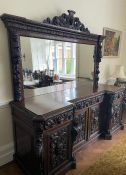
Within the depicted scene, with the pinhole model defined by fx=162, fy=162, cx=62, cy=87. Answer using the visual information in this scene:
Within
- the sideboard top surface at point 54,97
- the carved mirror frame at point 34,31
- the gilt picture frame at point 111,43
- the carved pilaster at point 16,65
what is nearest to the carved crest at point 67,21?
the carved mirror frame at point 34,31

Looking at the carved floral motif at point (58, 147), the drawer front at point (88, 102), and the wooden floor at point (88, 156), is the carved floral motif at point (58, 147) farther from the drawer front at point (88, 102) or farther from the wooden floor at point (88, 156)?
the drawer front at point (88, 102)

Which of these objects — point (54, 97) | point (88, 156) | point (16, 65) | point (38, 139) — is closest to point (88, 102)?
point (54, 97)

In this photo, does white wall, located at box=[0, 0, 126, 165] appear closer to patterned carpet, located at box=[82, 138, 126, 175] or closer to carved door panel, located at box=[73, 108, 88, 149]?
carved door panel, located at box=[73, 108, 88, 149]

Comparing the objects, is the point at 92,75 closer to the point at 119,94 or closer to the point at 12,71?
the point at 119,94

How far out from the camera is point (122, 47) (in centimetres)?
407

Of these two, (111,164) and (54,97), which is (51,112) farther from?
(111,164)

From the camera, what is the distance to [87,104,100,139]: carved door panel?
98.6 inches

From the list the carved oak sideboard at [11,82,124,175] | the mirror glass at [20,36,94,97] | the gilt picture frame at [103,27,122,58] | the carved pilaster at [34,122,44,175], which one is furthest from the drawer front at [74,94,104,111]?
the gilt picture frame at [103,27,122,58]

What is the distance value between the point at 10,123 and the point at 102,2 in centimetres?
278

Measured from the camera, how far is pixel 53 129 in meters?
1.75

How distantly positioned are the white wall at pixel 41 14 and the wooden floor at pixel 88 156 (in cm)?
17

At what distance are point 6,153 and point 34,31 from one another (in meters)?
1.62

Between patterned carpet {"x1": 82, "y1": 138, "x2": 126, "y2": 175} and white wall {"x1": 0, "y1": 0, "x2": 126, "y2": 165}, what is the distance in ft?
3.82

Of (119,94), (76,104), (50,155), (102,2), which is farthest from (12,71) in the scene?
(102,2)
